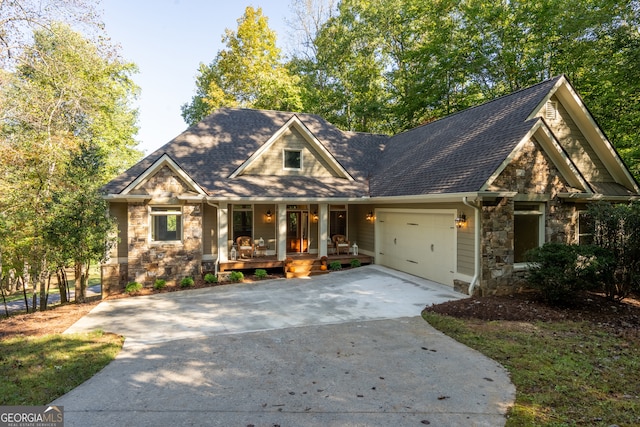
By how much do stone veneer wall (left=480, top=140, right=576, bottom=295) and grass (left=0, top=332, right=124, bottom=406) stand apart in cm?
859

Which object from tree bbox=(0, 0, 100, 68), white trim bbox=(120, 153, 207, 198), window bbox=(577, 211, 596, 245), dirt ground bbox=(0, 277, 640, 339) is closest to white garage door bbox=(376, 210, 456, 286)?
dirt ground bbox=(0, 277, 640, 339)

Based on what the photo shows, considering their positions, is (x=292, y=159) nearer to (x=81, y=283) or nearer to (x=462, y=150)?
(x=462, y=150)

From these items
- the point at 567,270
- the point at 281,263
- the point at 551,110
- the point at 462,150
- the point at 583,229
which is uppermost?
the point at 551,110

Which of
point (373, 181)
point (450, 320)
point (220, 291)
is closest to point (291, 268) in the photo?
point (220, 291)

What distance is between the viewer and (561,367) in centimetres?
505

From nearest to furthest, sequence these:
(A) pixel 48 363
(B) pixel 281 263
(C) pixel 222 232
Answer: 1. (A) pixel 48 363
2. (C) pixel 222 232
3. (B) pixel 281 263

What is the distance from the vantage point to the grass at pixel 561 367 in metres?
3.88

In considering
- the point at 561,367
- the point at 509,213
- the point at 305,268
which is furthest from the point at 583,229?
the point at 305,268

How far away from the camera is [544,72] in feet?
63.0

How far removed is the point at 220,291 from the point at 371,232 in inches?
262

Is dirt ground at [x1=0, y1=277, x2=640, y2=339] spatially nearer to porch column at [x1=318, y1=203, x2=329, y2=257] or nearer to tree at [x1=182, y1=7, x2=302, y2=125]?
porch column at [x1=318, y1=203, x2=329, y2=257]

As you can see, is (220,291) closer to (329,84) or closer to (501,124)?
(501,124)

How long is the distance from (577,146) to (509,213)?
Result: 16.5ft

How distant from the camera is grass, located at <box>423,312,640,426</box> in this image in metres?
3.88
